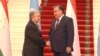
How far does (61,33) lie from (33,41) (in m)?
0.55

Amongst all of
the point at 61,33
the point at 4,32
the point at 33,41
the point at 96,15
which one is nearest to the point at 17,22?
the point at 96,15

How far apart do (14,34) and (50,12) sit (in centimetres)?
160

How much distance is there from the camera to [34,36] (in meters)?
7.06

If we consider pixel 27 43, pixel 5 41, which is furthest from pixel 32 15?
pixel 5 41

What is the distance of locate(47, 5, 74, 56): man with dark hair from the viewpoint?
6848mm

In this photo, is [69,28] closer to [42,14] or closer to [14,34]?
[14,34]

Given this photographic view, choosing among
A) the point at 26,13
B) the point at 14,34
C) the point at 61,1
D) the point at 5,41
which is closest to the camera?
the point at 5,41

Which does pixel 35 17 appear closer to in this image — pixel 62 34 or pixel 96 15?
pixel 62 34

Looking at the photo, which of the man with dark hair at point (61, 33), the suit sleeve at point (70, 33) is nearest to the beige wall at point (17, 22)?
the man with dark hair at point (61, 33)

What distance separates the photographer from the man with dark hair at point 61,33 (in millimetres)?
6848

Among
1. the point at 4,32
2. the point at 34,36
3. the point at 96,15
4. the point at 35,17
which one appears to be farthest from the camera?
the point at 96,15

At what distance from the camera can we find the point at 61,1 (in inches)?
499

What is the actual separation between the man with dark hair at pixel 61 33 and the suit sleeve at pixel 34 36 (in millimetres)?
213

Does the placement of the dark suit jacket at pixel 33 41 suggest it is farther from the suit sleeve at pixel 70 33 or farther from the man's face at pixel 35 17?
the suit sleeve at pixel 70 33
